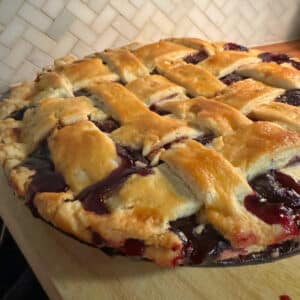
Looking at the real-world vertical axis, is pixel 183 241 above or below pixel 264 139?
below

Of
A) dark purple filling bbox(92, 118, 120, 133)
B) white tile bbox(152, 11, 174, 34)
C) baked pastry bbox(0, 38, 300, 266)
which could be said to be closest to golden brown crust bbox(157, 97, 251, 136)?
baked pastry bbox(0, 38, 300, 266)

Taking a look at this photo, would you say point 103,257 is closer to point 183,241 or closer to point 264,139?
point 183,241

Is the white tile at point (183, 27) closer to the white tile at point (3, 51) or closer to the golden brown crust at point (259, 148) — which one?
the white tile at point (3, 51)

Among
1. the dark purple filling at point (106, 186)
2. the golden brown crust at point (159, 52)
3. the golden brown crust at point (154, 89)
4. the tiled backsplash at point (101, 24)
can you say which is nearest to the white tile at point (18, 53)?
the tiled backsplash at point (101, 24)

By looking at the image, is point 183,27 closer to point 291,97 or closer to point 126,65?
point 126,65

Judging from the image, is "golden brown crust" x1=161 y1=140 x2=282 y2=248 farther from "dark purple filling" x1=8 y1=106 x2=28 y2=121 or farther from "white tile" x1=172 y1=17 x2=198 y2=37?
"white tile" x1=172 y1=17 x2=198 y2=37

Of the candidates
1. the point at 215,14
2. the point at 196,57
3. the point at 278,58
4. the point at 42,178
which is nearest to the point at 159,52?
the point at 196,57

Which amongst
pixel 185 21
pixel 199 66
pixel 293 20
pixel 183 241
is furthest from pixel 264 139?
pixel 293 20
